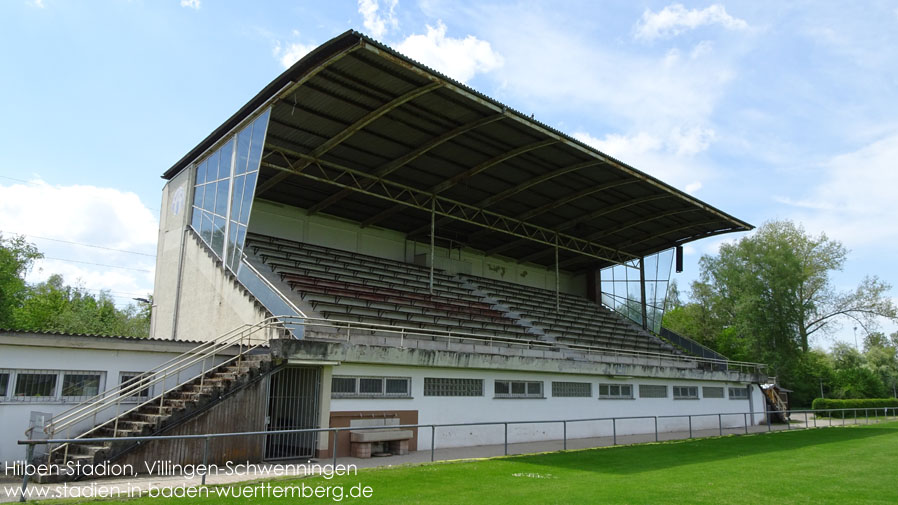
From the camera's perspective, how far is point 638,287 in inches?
1460

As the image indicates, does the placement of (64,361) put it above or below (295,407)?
above

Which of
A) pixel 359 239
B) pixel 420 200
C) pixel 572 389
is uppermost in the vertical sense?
pixel 420 200

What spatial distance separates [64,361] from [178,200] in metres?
10.4

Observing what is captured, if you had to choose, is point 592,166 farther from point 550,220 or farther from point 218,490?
point 218,490

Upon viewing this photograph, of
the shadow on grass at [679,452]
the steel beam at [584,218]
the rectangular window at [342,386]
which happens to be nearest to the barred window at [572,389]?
the shadow on grass at [679,452]

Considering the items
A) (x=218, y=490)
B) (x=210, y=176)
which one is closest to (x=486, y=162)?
(x=210, y=176)

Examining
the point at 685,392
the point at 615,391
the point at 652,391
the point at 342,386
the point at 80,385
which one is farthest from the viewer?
the point at 685,392

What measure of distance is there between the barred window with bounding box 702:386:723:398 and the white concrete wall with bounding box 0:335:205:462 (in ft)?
74.3

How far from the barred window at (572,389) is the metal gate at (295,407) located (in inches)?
368

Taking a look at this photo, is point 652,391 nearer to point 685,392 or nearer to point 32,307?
point 685,392

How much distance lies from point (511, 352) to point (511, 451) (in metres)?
4.58

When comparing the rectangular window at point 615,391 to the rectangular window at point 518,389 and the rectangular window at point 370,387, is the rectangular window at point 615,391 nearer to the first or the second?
the rectangular window at point 518,389

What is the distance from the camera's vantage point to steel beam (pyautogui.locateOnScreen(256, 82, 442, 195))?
17.8 metres

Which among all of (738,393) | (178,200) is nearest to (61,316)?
(178,200)
